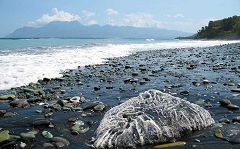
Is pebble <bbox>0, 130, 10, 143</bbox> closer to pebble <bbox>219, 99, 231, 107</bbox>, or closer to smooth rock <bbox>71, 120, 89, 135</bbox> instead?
smooth rock <bbox>71, 120, 89, 135</bbox>

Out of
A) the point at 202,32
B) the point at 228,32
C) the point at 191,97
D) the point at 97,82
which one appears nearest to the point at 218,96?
the point at 191,97

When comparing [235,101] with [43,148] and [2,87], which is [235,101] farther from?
[2,87]

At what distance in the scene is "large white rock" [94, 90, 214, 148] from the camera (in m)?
8.82

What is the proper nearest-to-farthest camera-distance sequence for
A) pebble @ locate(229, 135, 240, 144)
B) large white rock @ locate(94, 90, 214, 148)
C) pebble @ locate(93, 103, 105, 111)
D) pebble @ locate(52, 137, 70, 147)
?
pebble @ locate(229, 135, 240, 144) < large white rock @ locate(94, 90, 214, 148) < pebble @ locate(52, 137, 70, 147) < pebble @ locate(93, 103, 105, 111)

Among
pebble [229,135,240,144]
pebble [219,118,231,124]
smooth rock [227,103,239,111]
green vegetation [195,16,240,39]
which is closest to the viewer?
pebble [229,135,240,144]

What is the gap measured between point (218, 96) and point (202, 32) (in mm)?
150367

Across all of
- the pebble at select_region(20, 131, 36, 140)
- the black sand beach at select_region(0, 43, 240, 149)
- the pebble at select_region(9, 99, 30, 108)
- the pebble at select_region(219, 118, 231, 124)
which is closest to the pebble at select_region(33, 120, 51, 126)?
the black sand beach at select_region(0, 43, 240, 149)

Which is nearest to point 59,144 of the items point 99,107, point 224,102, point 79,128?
point 79,128

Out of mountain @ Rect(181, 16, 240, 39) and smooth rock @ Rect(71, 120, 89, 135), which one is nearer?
smooth rock @ Rect(71, 120, 89, 135)

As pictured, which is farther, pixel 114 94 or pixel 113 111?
pixel 114 94

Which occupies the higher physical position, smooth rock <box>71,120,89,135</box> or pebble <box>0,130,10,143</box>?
pebble <box>0,130,10,143</box>

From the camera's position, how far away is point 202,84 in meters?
17.0

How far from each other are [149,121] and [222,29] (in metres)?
142

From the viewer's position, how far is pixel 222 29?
5704 inches
